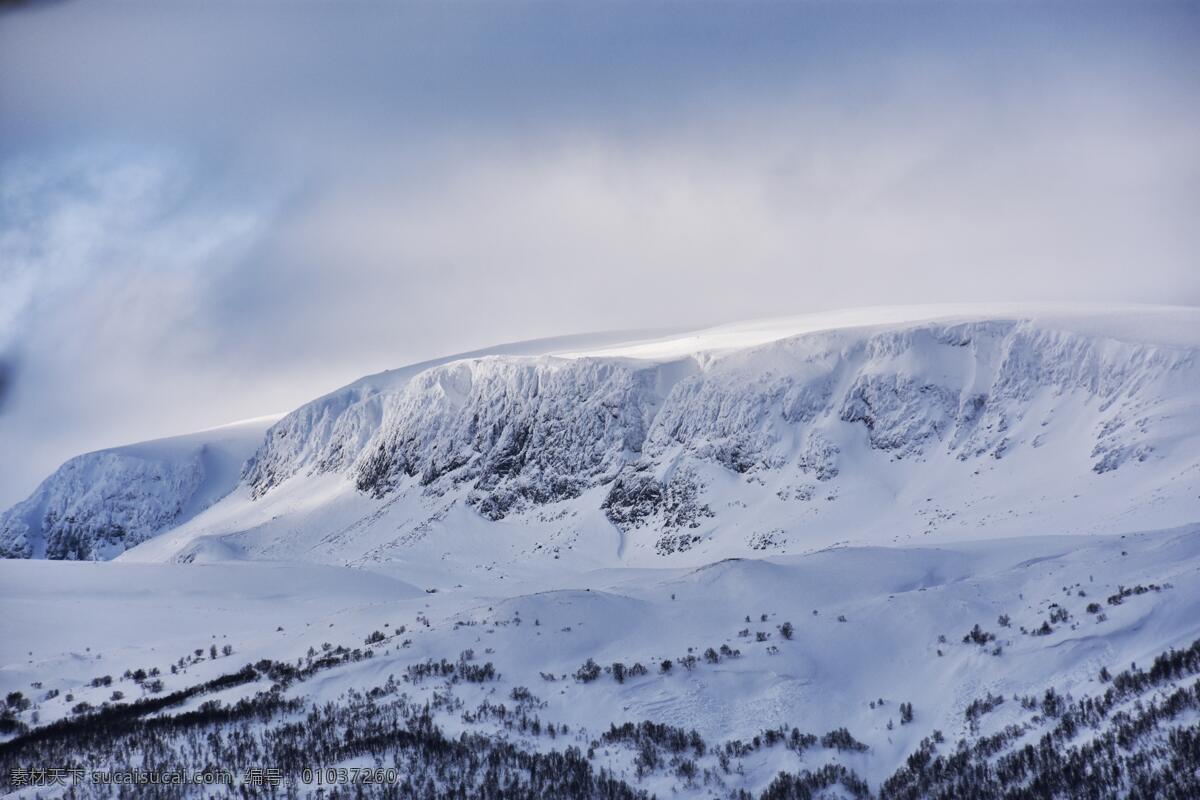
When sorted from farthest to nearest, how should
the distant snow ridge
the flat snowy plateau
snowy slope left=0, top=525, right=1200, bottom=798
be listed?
the distant snow ridge
snowy slope left=0, top=525, right=1200, bottom=798
the flat snowy plateau

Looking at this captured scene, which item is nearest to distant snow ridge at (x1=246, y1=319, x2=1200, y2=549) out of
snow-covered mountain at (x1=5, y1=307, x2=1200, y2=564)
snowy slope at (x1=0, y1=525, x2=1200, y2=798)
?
snow-covered mountain at (x1=5, y1=307, x2=1200, y2=564)

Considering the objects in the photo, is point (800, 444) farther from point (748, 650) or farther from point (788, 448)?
point (748, 650)

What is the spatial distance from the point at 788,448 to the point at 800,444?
175cm

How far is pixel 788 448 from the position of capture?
474 feet

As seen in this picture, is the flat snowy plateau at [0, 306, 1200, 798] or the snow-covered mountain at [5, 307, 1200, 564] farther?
the snow-covered mountain at [5, 307, 1200, 564]

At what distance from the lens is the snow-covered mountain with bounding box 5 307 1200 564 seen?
110688 millimetres

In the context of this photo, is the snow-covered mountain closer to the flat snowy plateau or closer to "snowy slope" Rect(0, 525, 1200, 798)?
the flat snowy plateau

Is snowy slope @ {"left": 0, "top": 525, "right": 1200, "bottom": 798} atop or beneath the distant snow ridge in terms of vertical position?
beneath

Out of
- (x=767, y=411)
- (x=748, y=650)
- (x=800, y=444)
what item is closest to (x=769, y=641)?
(x=748, y=650)

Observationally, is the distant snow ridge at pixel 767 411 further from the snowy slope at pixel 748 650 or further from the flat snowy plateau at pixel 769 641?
the snowy slope at pixel 748 650

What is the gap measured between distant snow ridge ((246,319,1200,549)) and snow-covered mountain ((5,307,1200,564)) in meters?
0.32

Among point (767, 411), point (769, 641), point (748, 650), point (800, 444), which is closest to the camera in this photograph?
point (748, 650)

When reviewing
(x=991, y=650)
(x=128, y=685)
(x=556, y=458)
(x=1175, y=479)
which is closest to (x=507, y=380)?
(x=556, y=458)

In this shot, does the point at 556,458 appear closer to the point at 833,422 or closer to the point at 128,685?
the point at 833,422
